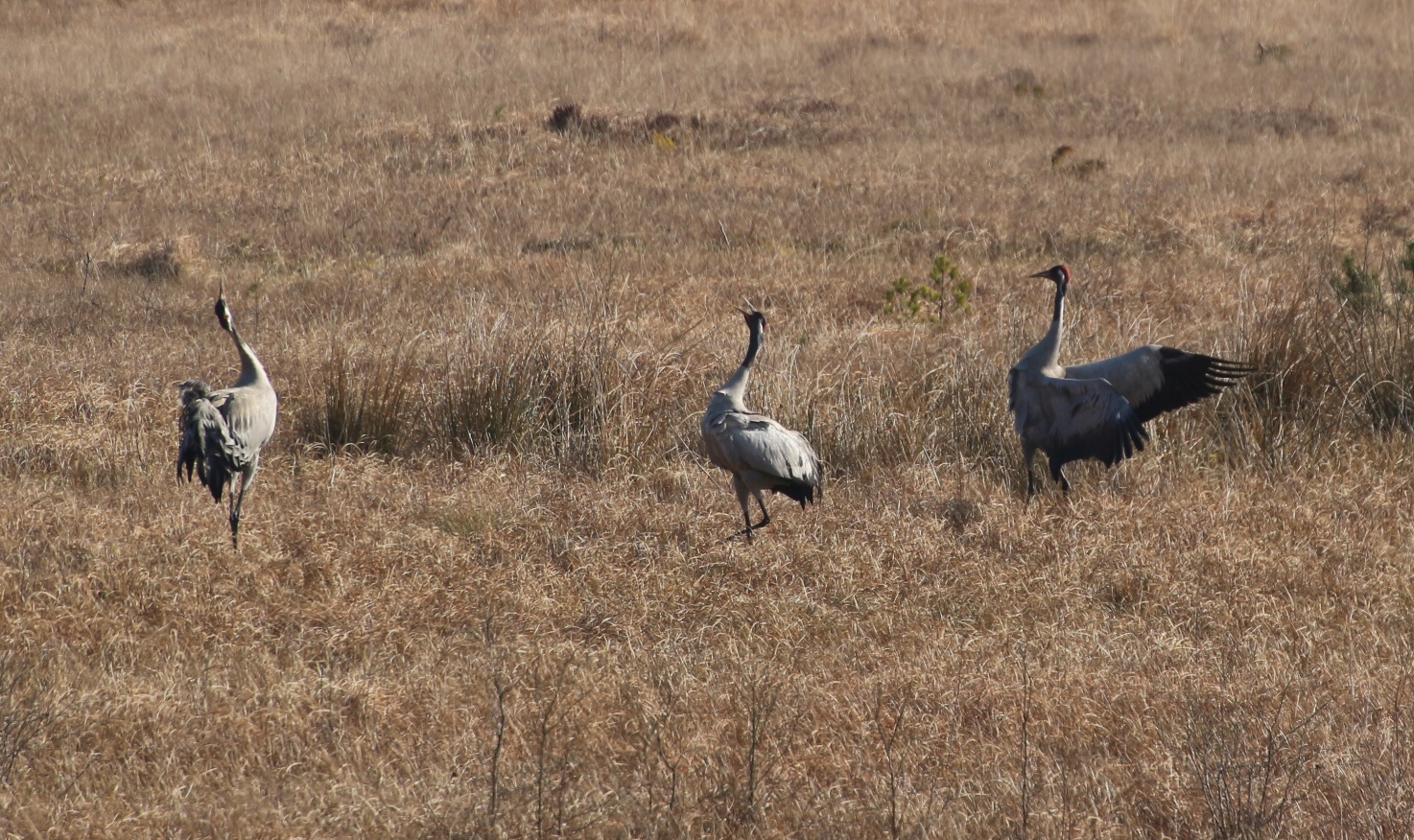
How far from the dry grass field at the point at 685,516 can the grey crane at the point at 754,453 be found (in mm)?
241

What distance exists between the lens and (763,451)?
19.4 feet

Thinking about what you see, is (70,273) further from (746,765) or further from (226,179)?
(746,765)

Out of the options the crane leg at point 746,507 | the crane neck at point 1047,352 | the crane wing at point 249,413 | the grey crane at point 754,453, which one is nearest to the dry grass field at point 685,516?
the crane leg at point 746,507

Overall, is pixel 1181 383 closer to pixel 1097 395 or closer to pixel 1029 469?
pixel 1097 395

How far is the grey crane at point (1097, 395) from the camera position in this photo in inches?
253

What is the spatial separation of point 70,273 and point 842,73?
12851 millimetres

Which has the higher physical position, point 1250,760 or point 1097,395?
point 1097,395

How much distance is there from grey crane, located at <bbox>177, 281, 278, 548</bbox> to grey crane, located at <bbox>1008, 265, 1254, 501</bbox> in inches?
137

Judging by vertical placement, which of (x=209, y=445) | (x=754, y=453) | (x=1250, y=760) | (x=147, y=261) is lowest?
(x=147, y=261)

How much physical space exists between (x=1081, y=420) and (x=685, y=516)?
1.85 meters

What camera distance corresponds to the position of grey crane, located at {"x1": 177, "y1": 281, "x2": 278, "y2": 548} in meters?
5.68

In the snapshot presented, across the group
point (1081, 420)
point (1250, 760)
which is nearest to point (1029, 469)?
point (1081, 420)

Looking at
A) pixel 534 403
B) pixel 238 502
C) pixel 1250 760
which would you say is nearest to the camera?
pixel 1250 760

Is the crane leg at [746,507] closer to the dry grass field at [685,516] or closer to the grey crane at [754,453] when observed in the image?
the grey crane at [754,453]
